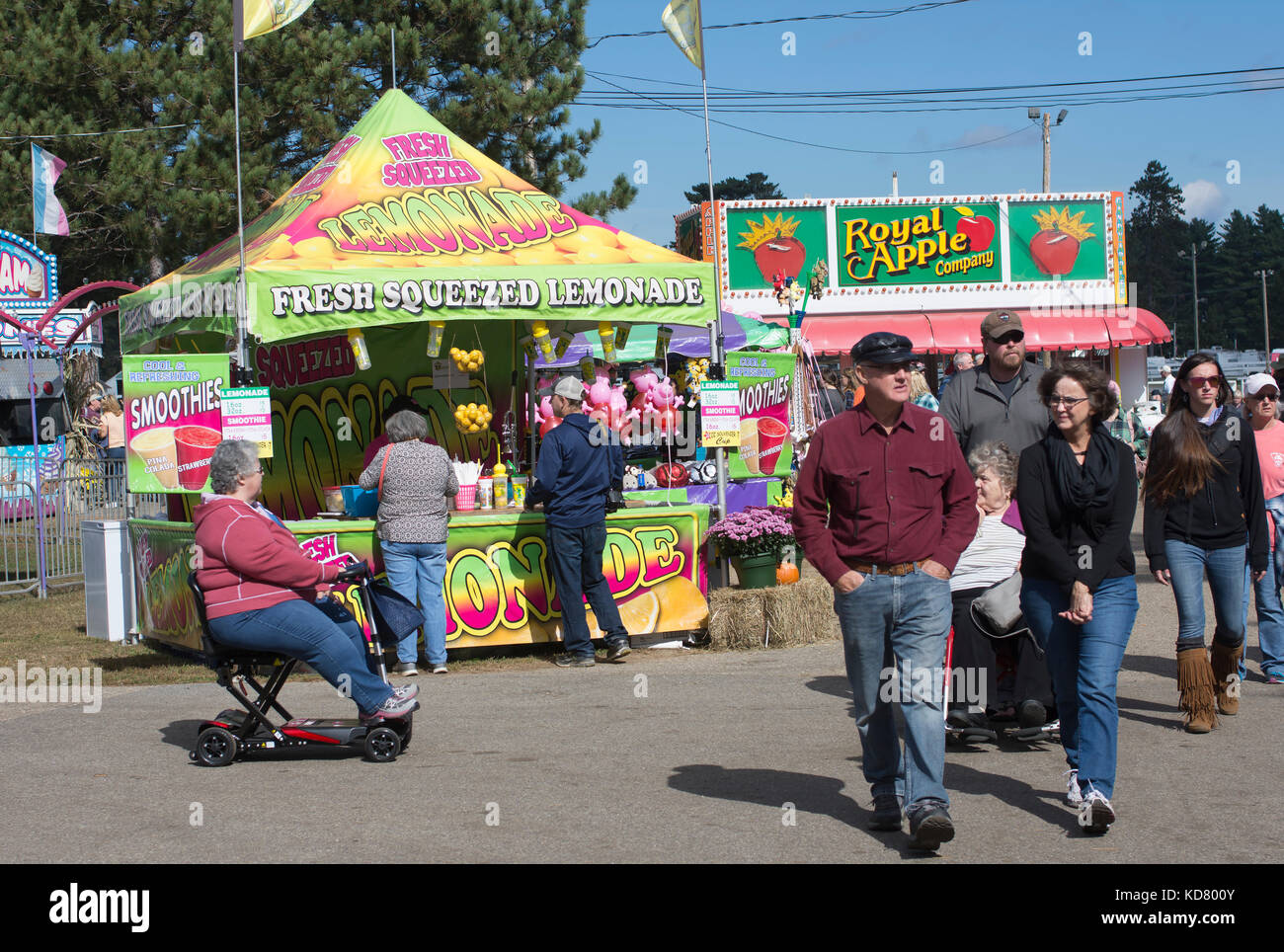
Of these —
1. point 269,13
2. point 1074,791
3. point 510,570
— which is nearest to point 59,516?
point 510,570

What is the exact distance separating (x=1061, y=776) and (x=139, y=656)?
23.1 feet

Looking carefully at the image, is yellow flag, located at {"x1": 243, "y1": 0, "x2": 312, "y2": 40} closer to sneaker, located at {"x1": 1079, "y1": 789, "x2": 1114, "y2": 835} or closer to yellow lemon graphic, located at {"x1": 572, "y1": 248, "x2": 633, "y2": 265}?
yellow lemon graphic, located at {"x1": 572, "y1": 248, "x2": 633, "y2": 265}

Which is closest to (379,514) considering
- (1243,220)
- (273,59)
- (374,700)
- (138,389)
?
(138,389)

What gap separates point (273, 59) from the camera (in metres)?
25.8

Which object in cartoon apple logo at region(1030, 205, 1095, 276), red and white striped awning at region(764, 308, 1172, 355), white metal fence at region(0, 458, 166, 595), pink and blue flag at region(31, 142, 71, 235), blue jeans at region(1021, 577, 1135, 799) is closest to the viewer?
blue jeans at region(1021, 577, 1135, 799)

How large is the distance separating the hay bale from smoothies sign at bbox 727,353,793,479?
1.37 m

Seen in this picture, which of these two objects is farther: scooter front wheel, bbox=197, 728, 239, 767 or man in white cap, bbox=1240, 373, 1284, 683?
man in white cap, bbox=1240, 373, 1284, 683

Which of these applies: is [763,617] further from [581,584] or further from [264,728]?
[264,728]

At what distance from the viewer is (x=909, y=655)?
5156 millimetres

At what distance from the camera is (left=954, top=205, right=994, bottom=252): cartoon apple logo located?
3033cm

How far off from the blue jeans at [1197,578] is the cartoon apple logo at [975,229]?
24.0 m

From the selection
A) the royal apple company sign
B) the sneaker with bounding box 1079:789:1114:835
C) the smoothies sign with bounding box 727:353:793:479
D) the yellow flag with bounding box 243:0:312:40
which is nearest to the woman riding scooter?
the sneaker with bounding box 1079:789:1114:835

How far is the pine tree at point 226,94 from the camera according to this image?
25609mm
